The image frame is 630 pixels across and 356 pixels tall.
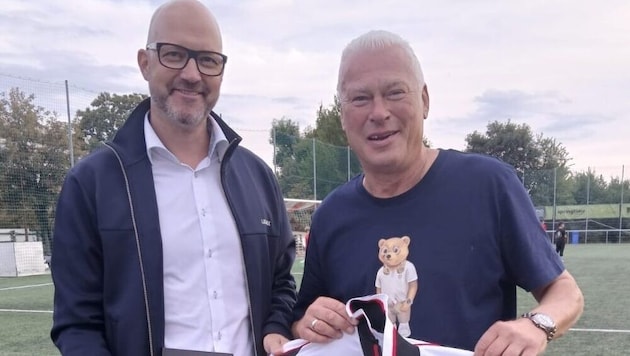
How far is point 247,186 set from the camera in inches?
98.0

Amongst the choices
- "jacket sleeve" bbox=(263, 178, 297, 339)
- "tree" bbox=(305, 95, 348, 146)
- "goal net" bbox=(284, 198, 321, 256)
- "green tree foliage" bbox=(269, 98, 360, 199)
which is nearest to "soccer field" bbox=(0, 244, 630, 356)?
"jacket sleeve" bbox=(263, 178, 297, 339)

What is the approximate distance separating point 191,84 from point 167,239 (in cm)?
61

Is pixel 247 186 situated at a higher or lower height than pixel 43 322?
higher

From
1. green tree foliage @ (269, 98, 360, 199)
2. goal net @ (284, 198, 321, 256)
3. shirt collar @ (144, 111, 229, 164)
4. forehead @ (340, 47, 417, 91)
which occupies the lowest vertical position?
goal net @ (284, 198, 321, 256)

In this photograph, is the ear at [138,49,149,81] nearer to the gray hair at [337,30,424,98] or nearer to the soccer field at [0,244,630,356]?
the gray hair at [337,30,424,98]

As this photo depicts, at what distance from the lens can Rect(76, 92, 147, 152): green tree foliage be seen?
20258mm

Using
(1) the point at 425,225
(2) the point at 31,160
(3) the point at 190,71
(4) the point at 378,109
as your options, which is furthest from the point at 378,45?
(2) the point at 31,160

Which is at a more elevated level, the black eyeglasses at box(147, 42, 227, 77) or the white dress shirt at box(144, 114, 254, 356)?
the black eyeglasses at box(147, 42, 227, 77)

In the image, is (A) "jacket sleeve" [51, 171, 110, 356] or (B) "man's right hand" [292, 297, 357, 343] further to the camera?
(A) "jacket sleeve" [51, 171, 110, 356]

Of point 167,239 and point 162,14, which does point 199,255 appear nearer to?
point 167,239

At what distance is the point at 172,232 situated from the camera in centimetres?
221

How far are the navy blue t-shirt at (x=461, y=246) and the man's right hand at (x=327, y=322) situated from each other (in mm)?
194

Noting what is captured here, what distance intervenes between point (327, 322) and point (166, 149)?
0.96m

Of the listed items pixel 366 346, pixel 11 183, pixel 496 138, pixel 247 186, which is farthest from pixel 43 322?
pixel 496 138
